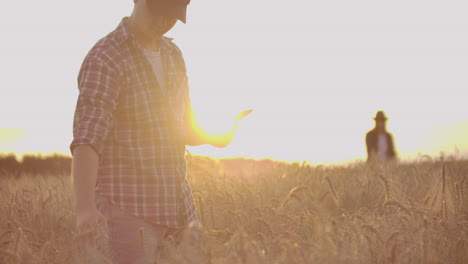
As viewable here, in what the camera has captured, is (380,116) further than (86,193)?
Yes

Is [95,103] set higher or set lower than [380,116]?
lower

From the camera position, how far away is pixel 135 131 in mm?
2750

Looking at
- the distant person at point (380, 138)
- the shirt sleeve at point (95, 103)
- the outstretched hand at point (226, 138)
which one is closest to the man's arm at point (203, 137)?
the outstretched hand at point (226, 138)

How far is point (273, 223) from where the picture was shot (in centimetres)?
345

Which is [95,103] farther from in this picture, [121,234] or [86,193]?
[121,234]

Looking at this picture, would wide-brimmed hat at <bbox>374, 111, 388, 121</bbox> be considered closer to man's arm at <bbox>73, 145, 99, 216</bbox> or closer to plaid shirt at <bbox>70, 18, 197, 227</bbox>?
plaid shirt at <bbox>70, 18, 197, 227</bbox>

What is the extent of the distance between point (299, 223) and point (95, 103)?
1.20 meters

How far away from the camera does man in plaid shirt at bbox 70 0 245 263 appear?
103 inches

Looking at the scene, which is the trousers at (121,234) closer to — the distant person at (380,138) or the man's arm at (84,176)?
the man's arm at (84,176)

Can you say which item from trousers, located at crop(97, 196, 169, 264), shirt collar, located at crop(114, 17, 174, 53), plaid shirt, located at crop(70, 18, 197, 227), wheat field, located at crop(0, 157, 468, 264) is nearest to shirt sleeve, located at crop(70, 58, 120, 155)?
plaid shirt, located at crop(70, 18, 197, 227)

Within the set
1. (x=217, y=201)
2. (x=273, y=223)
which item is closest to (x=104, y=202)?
(x=273, y=223)

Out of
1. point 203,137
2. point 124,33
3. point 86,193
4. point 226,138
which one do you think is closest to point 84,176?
point 86,193

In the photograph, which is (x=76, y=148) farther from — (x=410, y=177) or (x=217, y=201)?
(x=410, y=177)

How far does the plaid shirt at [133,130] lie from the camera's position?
2637mm
